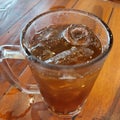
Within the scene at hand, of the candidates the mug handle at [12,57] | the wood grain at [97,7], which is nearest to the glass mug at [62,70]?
the mug handle at [12,57]

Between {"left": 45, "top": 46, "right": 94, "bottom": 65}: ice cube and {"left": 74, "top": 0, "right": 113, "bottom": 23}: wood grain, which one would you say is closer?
{"left": 45, "top": 46, "right": 94, "bottom": 65}: ice cube

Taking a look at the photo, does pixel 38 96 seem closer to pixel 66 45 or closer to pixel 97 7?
pixel 66 45

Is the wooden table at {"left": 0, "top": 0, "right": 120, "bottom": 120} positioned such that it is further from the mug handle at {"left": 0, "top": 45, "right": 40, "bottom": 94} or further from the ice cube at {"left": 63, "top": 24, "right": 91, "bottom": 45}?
the ice cube at {"left": 63, "top": 24, "right": 91, "bottom": 45}

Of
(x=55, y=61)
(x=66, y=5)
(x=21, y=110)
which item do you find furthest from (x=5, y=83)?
(x=66, y=5)

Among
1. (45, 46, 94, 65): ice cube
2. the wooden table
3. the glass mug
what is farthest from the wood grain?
(45, 46, 94, 65): ice cube

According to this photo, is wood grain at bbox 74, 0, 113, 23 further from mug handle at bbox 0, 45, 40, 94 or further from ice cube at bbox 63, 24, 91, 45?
mug handle at bbox 0, 45, 40, 94

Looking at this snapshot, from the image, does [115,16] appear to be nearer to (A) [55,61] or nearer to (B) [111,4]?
(B) [111,4]

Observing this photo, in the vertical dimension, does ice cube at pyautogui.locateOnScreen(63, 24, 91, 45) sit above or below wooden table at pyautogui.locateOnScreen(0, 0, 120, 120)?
above

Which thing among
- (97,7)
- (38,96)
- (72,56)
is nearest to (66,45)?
(72,56)
